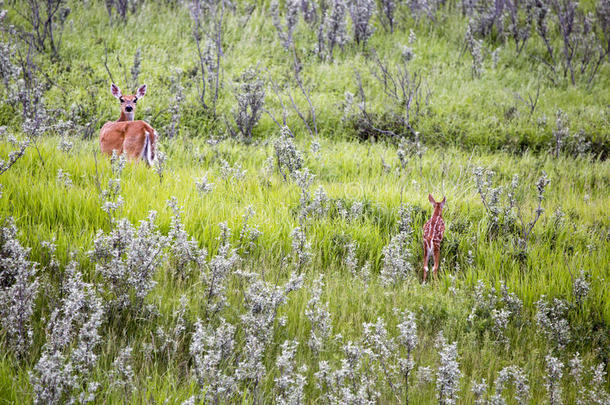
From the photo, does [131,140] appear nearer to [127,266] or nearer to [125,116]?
[125,116]

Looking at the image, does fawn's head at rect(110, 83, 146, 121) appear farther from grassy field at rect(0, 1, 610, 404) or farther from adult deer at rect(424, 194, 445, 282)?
adult deer at rect(424, 194, 445, 282)

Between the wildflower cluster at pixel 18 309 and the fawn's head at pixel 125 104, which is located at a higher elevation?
the fawn's head at pixel 125 104

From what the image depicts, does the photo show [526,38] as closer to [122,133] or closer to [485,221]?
[485,221]

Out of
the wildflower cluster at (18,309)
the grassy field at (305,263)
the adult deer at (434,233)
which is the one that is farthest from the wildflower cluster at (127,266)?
the adult deer at (434,233)

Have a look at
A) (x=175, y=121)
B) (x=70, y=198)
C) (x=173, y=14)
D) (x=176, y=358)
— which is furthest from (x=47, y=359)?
(x=173, y=14)

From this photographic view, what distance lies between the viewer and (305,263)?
4.13 meters

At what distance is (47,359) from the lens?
7.98ft

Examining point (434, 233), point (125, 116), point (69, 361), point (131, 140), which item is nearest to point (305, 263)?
point (434, 233)

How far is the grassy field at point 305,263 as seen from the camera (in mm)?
2783

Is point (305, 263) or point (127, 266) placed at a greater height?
point (127, 266)

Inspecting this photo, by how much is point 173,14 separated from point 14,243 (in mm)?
10060

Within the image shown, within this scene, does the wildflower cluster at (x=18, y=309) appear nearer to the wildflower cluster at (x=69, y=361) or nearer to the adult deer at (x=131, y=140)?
the wildflower cluster at (x=69, y=361)

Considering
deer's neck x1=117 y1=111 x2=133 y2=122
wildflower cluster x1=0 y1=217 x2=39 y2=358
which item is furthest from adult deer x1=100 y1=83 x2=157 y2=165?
wildflower cluster x1=0 y1=217 x2=39 y2=358

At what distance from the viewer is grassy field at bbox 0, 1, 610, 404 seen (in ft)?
9.13
